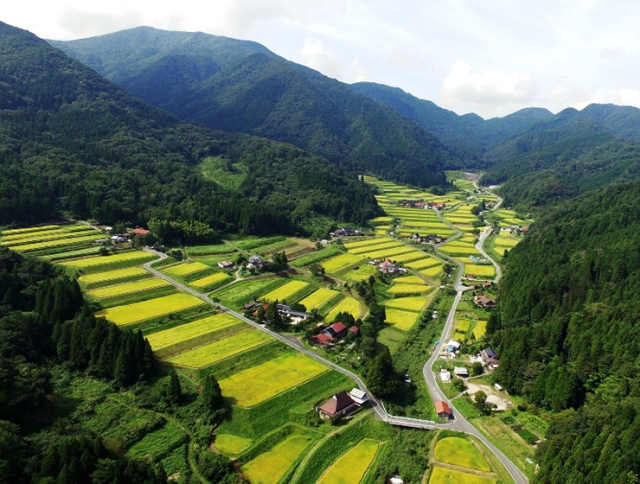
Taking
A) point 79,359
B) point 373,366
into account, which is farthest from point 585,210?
point 79,359

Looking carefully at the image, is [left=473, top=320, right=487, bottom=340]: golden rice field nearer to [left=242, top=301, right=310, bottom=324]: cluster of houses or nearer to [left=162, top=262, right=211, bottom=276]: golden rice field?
[left=242, top=301, right=310, bottom=324]: cluster of houses

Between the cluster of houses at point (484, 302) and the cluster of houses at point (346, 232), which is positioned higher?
the cluster of houses at point (346, 232)

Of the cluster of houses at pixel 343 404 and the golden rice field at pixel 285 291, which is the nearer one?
the cluster of houses at pixel 343 404

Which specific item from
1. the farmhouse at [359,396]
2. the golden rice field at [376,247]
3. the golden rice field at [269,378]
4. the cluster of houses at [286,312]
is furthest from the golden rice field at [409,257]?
the farmhouse at [359,396]

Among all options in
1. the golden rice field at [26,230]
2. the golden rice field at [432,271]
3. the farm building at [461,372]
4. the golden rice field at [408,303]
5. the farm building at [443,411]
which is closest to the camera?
the farm building at [443,411]

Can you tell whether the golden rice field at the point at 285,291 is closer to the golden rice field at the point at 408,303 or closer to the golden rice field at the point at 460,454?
the golden rice field at the point at 408,303

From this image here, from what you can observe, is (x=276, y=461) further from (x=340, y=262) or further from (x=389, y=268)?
(x=340, y=262)
